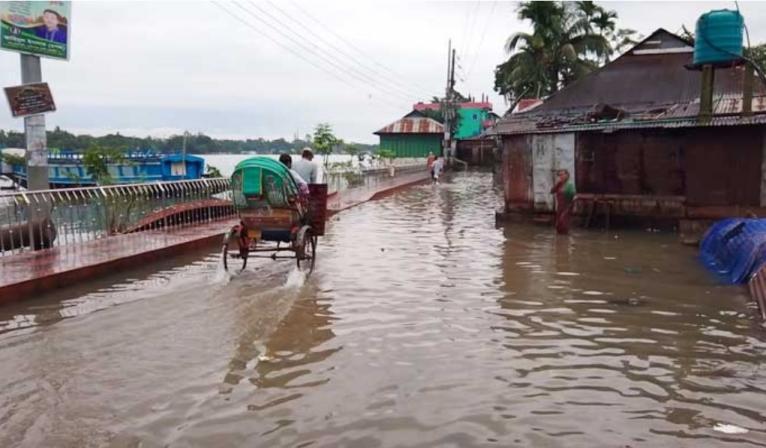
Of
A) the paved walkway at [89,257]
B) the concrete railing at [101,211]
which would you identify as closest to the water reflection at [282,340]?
the paved walkway at [89,257]

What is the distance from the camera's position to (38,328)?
22.2 ft

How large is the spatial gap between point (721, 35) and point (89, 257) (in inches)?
527

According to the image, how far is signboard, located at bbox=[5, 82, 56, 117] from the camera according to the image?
32.3 ft

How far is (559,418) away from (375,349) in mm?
2140

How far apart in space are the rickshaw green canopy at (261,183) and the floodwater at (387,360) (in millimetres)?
1226

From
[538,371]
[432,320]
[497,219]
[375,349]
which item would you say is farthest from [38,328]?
[497,219]

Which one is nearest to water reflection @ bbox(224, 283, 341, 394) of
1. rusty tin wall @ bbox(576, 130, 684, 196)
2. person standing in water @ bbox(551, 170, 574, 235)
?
person standing in water @ bbox(551, 170, 574, 235)

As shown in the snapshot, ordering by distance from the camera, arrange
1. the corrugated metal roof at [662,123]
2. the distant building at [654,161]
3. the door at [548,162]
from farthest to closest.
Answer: the door at [548,162] → the distant building at [654,161] → the corrugated metal roof at [662,123]

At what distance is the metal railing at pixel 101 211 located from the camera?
32.7 ft

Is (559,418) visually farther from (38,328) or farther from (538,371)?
(38,328)

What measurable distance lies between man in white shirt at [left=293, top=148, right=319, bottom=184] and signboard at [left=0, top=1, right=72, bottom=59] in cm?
436

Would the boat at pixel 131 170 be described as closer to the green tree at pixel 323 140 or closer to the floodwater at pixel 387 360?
the green tree at pixel 323 140

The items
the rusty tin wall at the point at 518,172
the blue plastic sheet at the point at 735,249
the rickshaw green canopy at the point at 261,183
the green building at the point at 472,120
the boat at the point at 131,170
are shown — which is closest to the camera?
the rickshaw green canopy at the point at 261,183

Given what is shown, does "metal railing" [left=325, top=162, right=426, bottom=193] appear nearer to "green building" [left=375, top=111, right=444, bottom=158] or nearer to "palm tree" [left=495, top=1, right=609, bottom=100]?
"palm tree" [left=495, top=1, right=609, bottom=100]
